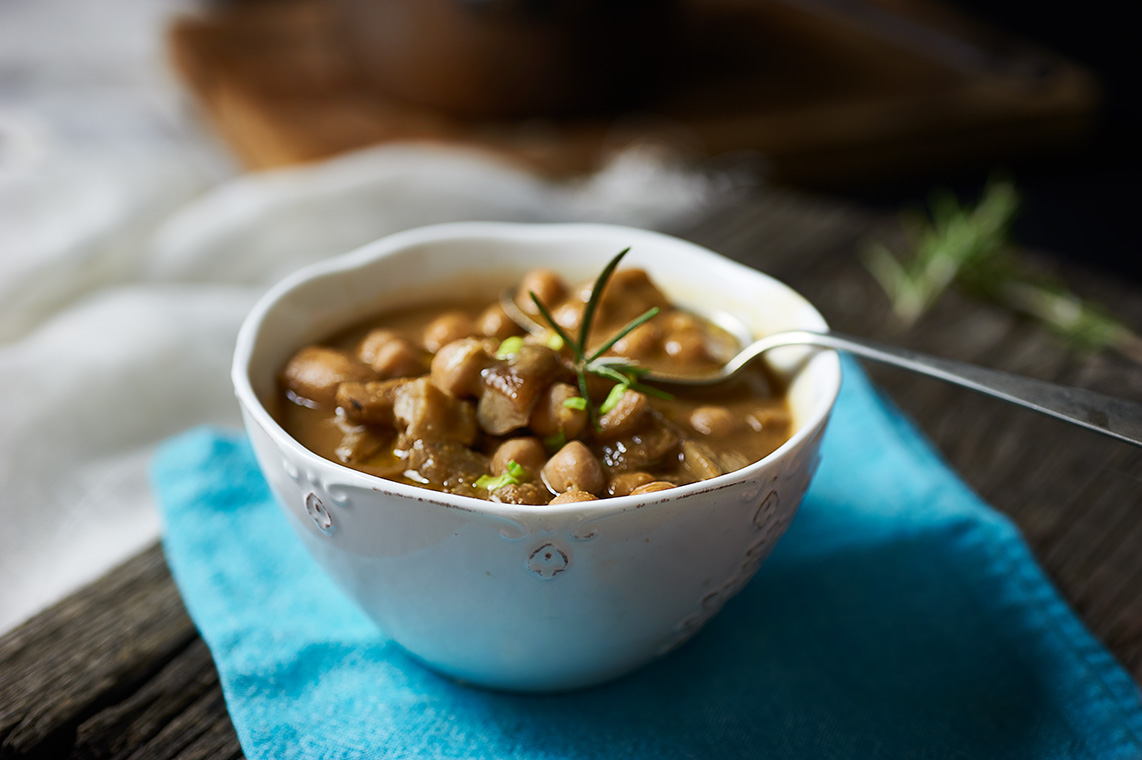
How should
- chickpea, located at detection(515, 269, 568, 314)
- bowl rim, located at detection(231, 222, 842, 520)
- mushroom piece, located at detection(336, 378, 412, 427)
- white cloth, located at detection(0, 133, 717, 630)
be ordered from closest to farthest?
bowl rim, located at detection(231, 222, 842, 520) → mushroom piece, located at detection(336, 378, 412, 427) → chickpea, located at detection(515, 269, 568, 314) → white cloth, located at detection(0, 133, 717, 630)

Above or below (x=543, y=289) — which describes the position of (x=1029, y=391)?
above

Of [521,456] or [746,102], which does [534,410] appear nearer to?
[521,456]

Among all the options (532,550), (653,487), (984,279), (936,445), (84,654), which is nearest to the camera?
(532,550)

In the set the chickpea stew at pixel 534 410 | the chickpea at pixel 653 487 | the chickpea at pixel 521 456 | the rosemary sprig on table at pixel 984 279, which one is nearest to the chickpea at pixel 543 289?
the chickpea stew at pixel 534 410

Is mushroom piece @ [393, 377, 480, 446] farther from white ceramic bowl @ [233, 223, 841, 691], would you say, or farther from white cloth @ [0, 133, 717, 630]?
white cloth @ [0, 133, 717, 630]

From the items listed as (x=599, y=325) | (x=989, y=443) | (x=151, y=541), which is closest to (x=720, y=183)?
(x=989, y=443)

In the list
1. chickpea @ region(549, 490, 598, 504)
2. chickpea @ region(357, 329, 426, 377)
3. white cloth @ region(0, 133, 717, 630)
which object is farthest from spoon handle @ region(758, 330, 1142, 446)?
white cloth @ region(0, 133, 717, 630)

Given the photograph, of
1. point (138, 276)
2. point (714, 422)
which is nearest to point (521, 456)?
point (714, 422)
